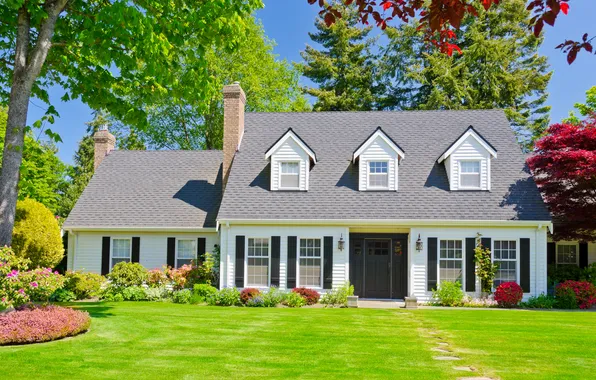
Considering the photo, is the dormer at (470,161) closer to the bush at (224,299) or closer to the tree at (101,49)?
the bush at (224,299)

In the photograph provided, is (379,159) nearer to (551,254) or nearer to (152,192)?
(551,254)

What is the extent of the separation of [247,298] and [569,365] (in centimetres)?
1248

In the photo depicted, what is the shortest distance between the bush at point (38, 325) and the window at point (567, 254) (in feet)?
61.4

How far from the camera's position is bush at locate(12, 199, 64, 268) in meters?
24.2

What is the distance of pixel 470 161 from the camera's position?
2311 cm

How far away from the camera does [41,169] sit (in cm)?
3509

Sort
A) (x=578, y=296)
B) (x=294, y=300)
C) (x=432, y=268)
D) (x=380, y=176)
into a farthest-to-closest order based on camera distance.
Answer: (x=380, y=176) → (x=432, y=268) → (x=294, y=300) → (x=578, y=296)

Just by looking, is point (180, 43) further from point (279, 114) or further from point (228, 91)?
point (279, 114)

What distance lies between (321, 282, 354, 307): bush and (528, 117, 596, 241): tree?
8.25 metres

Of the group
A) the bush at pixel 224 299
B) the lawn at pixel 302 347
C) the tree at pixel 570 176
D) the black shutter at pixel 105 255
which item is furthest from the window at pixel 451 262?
the black shutter at pixel 105 255

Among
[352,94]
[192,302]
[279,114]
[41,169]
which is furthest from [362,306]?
[352,94]

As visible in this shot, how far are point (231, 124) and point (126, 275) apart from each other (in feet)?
24.3

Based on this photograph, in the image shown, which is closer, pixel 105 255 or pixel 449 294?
pixel 449 294

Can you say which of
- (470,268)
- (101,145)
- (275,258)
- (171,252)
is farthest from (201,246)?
(470,268)
